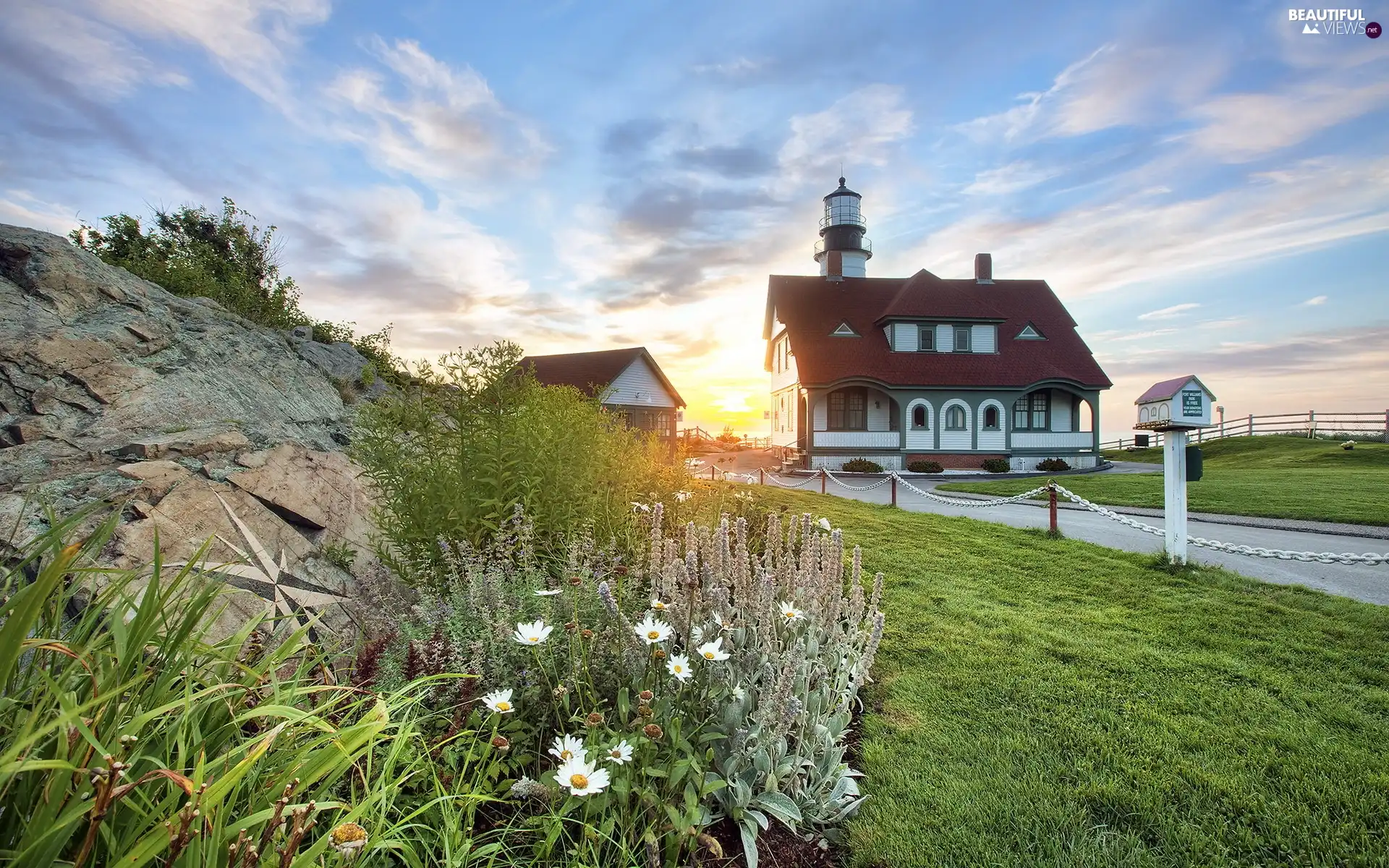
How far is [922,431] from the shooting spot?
25.6 metres

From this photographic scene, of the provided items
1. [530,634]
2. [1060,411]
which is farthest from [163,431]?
[1060,411]

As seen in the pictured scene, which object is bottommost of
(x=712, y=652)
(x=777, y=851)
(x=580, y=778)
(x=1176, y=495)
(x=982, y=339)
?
(x=777, y=851)

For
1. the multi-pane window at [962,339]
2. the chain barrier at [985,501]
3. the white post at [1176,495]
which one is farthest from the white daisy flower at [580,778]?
the multi-pane window at [962,339]

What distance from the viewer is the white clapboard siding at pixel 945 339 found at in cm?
2647

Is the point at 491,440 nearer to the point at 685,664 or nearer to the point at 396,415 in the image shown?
the point at 396,415

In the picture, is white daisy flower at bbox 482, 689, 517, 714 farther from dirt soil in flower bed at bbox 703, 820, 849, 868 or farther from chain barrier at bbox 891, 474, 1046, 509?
chain barrier at bbox 891, 474, 1046, 509

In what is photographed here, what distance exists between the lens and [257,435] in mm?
5609

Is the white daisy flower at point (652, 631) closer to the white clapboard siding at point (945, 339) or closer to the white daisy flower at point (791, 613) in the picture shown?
the white daisy flower at point (791, 613)

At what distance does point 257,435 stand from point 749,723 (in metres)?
5.07

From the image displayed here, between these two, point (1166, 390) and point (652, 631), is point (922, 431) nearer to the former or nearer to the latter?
point (1166, 390)

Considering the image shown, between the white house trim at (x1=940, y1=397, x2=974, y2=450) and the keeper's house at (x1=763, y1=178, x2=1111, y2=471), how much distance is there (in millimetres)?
33

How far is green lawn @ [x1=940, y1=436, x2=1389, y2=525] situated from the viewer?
37.2ft

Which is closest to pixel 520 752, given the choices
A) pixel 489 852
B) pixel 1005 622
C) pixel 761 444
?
pixel 489 852

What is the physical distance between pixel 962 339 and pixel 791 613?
26.1 meters
